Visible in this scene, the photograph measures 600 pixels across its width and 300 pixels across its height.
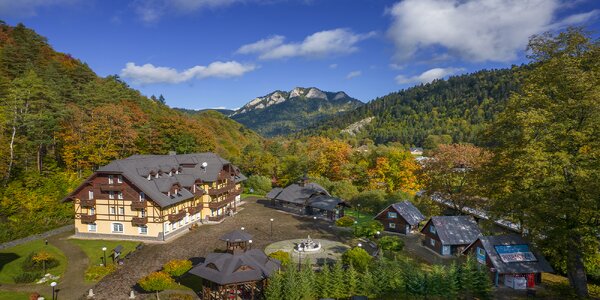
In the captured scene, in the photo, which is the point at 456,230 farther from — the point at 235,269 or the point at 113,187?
the point at 113,187

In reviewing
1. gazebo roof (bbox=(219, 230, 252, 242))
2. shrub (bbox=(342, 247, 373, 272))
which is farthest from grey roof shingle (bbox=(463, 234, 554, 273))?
gazebo roof (bbox=(219, 230, 252, 242))

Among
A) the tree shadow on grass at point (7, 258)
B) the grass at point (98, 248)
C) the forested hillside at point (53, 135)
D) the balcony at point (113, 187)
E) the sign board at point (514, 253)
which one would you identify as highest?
the forested hillside at point (53, 135)

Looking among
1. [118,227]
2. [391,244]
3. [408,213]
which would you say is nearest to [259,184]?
[118,227]

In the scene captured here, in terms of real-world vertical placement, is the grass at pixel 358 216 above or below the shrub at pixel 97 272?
below

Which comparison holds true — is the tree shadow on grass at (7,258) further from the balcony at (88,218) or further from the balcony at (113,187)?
the balcony at (113,187)

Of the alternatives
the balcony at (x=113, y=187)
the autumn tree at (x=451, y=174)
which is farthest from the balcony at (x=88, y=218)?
the autumn tree at (x=451, y=174)

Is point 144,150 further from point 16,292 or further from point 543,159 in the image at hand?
point 543,159

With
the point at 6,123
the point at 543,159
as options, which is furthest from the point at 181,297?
the point at 6,123
